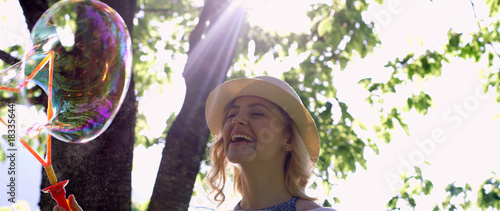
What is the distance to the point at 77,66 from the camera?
2.37m

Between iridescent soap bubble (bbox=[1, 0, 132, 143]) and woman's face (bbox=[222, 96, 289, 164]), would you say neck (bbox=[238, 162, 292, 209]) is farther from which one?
iridescent soap bubble (bbox=[1, 0, 132, 143])

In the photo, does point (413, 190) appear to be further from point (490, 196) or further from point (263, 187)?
point (263, 187)

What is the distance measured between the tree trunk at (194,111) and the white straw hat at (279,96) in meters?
0.40

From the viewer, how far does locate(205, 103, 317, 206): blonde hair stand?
2484 millimetres

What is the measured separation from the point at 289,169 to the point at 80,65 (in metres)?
1.18

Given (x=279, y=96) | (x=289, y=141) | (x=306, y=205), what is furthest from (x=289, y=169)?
(x=279, y=96)

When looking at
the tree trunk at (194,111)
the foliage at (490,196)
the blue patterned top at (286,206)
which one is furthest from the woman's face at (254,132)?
the foliage at (490,196)

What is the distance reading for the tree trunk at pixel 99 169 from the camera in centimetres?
258

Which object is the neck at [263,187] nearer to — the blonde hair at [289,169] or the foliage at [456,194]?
the blonde hair at [289,169]

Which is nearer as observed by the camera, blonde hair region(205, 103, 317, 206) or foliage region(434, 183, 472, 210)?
blonde hair region(205, 103, 317, 206)

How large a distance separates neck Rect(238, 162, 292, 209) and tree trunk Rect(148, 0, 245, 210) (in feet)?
2.00

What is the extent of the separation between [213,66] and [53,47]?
4.10 ft

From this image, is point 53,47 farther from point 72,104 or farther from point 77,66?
point 72,104

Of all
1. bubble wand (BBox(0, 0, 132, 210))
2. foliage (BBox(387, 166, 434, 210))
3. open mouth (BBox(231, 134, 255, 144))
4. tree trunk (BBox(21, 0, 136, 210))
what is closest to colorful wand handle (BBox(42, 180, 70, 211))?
bubble wand (BBox(0, 0, 132, 210))
